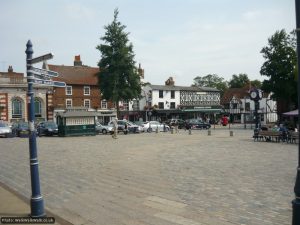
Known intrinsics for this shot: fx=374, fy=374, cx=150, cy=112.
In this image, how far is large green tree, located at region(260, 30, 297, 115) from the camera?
5241cm

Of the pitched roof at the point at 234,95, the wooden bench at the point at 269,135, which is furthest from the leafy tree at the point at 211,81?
the wooden bench at the point at 269,135

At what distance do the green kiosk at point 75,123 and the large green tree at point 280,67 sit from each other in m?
29.2

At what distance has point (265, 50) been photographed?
55375 mm

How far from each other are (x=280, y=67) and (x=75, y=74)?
105 feet

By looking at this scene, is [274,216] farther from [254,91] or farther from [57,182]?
[254,91]

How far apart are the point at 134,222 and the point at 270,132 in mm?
20159

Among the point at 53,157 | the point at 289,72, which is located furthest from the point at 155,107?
the point at 53,157

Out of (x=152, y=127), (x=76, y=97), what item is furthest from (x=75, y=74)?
(x=152, y=127)

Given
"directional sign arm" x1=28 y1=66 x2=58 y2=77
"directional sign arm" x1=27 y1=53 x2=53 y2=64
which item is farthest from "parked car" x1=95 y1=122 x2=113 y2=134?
"directional sign arm" x1=27 y1=53 x2=53 y2=64

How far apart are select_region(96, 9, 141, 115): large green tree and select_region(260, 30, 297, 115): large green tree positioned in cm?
1916

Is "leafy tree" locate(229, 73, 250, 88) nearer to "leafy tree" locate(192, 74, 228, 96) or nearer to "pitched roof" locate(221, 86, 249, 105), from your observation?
"leafy tree" locate(192, 74, 228, 96)

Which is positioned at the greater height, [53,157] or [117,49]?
[117,49]

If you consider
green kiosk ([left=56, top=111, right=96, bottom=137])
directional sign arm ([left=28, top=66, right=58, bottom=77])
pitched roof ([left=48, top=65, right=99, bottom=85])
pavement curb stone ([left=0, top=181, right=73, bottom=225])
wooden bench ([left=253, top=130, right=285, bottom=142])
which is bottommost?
pavement curb stone ([left=0, top=181, right=73, bottom=225])

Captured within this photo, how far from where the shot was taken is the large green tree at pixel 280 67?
52.4m
